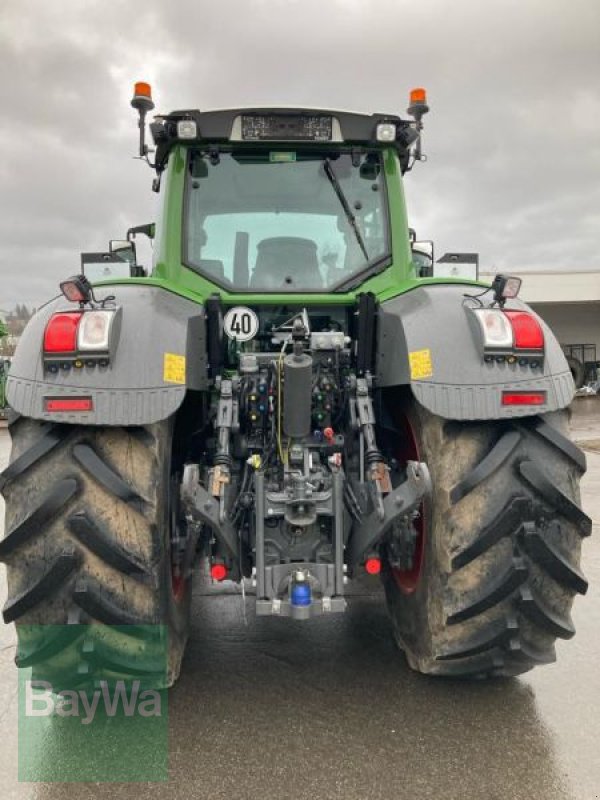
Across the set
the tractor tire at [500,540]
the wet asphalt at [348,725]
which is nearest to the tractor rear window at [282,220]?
the tractor tire at [500,540]

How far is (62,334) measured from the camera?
2371 mm

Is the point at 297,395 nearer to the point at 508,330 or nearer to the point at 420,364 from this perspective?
the point at 420,364

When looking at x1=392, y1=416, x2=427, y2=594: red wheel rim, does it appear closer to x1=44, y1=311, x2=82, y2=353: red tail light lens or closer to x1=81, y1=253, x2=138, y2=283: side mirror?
x1=44, y1=311, x2=82, y2=353: red tail light lens

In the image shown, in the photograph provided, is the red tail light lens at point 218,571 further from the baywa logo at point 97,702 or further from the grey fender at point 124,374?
the grey fender at point 124,374

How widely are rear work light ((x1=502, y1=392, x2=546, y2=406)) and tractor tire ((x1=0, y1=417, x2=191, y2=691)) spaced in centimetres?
130

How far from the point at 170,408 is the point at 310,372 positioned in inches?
23.5

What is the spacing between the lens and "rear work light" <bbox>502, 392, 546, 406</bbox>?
2.41m

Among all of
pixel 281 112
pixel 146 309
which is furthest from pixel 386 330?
pixel 281 112

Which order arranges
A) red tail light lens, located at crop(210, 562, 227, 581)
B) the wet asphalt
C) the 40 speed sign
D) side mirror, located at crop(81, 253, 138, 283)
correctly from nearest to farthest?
the wet asphalt → red tail light lens, located at crop(210, 562, 227, 581) → the 40 speed sign → side mirror, located at crop(81, 253, 138, 283)

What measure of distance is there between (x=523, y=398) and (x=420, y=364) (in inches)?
15.8

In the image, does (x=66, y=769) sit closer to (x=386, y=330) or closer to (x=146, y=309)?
(x=146, y=309)

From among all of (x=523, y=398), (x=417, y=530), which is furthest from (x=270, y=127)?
(x=417, y=530)

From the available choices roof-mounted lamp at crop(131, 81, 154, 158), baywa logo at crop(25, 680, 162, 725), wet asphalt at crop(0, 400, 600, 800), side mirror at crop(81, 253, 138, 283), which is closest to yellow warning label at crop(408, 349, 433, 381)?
wet asphalt at crop(0, 400, 600, 800)

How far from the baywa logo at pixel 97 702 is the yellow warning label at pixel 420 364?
1677mm
